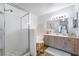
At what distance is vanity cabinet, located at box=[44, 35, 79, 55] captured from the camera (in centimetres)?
100

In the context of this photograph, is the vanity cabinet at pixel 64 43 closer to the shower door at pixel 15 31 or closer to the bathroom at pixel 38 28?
the bathroom at pixel 38 28

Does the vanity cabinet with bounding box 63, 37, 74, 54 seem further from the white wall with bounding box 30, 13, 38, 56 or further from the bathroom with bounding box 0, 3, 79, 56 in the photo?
the white wall with bounding box 30, 13, 38, 56

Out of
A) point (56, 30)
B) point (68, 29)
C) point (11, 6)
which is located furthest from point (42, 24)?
point (11, 6)

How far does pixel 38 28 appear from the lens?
1.09 metres

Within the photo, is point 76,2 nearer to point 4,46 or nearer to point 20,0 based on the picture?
point 20,0

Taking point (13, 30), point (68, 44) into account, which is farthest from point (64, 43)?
point (13, 30)

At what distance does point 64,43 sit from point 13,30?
0.58 metres

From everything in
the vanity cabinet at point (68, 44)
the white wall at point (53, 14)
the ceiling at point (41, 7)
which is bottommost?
the vanity cabinet at point (68, 44)

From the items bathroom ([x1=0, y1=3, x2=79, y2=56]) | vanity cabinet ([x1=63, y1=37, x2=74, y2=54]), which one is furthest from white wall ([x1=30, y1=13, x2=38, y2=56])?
vanity cabinet ([x1=63, y1=37, x2=74, y2=54])

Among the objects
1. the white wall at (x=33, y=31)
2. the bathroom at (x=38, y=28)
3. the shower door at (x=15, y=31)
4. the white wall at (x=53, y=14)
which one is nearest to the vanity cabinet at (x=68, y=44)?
the bathroom at (x=38, y=28)

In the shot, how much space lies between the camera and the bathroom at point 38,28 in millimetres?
1031

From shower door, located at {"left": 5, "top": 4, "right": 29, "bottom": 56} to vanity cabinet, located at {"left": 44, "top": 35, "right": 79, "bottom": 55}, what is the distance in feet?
0.86

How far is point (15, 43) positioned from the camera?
3.52ft

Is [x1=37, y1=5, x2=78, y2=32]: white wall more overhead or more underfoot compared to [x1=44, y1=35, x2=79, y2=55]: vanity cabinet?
more overhead
